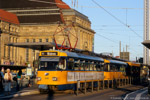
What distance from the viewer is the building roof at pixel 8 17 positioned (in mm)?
104000

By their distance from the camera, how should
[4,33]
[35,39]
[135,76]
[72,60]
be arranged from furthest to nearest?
[35,39], [4,33], [135,76], [72,60]

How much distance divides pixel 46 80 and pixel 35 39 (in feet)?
298

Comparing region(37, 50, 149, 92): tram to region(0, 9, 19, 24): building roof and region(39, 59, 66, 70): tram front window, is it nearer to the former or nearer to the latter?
region(39, 59, 66, 70): tram front window

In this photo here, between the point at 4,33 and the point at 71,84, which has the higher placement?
the point at 4,33

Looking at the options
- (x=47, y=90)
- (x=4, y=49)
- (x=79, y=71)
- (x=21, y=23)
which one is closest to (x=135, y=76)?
(x=79, y=71)

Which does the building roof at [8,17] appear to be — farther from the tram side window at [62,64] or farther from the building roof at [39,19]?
the tram side window at [62,64]

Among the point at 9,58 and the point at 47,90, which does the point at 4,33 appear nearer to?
the point at 9,58

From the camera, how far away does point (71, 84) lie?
85.3 ft

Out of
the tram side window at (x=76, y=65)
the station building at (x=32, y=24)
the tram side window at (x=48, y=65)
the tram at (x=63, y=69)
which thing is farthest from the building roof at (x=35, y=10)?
the tram side window at (x=48, y=65)

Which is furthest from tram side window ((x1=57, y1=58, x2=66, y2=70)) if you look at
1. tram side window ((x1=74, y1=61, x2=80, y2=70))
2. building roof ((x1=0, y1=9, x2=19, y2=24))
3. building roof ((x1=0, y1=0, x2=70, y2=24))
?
building roof ((x1=0, y1=0, x2=70, y2=24))

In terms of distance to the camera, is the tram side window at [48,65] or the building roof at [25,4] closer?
the tram side window at [48,65]

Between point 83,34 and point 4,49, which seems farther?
point 83,34

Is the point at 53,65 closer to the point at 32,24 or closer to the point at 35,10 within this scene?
the point at 35,10

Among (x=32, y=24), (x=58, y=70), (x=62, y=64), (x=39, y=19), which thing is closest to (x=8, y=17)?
(x=32, y=24)
